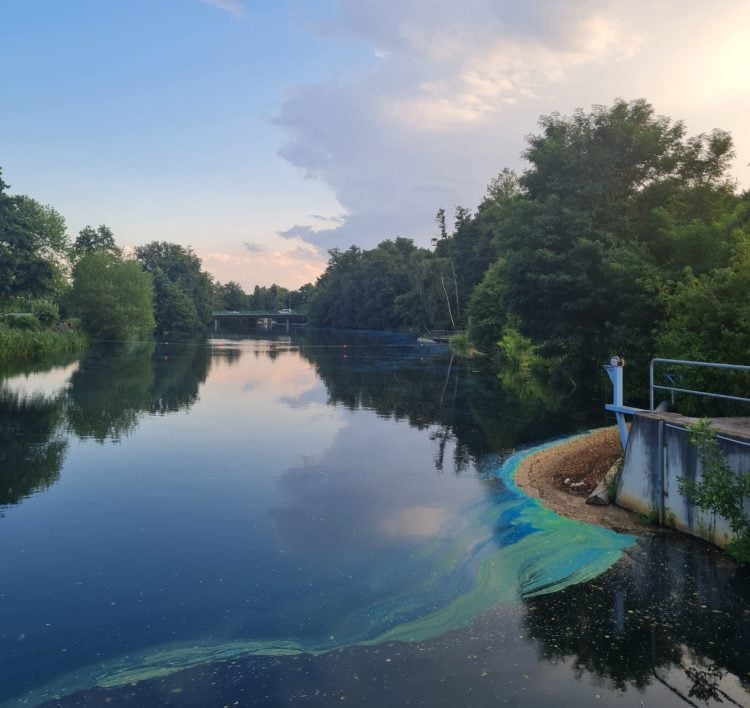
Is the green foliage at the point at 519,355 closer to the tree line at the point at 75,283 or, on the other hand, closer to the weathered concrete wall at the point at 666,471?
the weathered concrete wall at the point at 666,471

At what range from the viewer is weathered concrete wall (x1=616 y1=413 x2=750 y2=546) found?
32.5 ft

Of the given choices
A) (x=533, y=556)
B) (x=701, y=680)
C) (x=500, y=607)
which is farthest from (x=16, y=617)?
(x=701, y=680)

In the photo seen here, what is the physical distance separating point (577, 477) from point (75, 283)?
258ft

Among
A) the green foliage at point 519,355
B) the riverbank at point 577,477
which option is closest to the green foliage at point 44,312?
the green foliage at point 519,355

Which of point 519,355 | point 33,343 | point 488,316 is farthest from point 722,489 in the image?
point 33,343

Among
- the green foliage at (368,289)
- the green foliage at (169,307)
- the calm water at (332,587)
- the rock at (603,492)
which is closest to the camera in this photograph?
the calm water at (332,587)

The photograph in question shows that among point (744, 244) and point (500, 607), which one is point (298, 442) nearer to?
point (500, 607)

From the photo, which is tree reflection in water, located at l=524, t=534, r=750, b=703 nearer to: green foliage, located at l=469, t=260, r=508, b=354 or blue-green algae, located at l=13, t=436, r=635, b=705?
blue-green algae, located at l=13, t=436, r=635, b=705

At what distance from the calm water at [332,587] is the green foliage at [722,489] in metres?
Result: 0.53

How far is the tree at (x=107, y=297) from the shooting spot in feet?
255

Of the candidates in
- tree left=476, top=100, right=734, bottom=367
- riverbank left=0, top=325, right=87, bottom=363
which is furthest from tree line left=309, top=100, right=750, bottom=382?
riverbank left=0, top=325, right=87, bottom=363

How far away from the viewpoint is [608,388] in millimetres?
31266

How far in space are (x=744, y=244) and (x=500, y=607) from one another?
53.2ft

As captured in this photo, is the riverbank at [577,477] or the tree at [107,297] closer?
the riverbank at [577,477]
